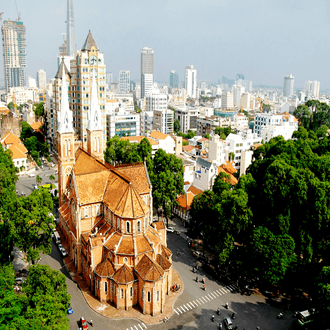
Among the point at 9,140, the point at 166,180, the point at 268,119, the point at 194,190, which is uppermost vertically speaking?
the point at 268,119

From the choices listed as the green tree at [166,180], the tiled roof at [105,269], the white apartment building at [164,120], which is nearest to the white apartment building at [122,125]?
the white apartment building at [164,120]

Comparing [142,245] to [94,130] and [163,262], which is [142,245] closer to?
[163,262]

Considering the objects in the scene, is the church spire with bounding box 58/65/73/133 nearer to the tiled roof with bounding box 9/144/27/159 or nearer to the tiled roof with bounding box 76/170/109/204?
the tiled roof with bounding box 76/170/109/204

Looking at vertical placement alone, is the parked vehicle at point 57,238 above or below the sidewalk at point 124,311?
above

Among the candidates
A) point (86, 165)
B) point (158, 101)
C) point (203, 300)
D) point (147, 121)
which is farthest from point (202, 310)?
point (158, 101)

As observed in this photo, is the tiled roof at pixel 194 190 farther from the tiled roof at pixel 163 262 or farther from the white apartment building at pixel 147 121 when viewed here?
the white apartment building at pixel 147 121

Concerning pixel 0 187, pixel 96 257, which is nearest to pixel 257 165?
pixel 96 257

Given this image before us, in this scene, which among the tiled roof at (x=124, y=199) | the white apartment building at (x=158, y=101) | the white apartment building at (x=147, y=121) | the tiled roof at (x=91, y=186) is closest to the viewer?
the tiled roof at (x=124, y=199)
